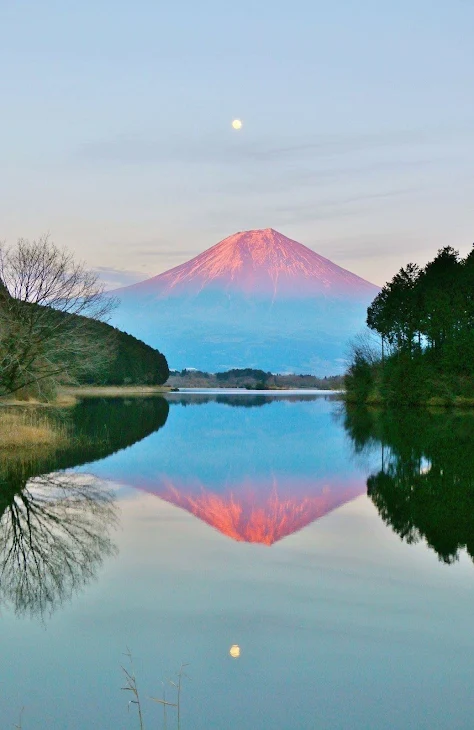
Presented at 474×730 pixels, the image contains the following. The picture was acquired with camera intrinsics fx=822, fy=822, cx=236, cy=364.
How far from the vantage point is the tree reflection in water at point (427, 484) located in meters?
10.5

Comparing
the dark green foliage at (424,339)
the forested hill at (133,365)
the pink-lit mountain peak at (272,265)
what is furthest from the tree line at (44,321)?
the pink-lit mountain peak at (272,265)

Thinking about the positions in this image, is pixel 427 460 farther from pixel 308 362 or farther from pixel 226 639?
pixel 308 362

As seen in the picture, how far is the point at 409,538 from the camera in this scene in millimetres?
10328

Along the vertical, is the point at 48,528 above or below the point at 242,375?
below

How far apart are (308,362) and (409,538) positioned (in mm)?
186414

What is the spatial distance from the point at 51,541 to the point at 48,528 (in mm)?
787

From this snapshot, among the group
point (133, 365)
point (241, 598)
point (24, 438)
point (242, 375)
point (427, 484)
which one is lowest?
point (241, 598)

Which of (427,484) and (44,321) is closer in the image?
(427,484)

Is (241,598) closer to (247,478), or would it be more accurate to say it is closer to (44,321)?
(247,478)

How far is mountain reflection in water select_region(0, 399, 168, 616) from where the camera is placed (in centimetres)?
778

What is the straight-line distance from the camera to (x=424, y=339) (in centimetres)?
5553

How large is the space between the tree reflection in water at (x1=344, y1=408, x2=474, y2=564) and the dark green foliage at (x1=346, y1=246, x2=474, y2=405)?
2008 centimetres

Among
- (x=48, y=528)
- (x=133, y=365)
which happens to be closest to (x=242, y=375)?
(x=133, y=365)

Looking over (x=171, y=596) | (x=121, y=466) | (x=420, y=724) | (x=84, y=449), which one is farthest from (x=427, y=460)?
(x=420, y=724)
